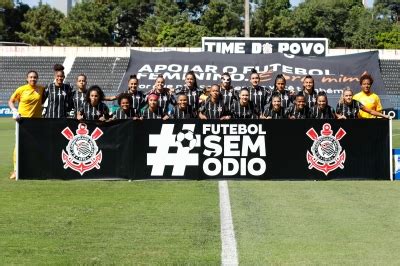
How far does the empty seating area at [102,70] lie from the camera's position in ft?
182

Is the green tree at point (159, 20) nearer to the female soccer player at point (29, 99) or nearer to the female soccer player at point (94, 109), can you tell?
the female soccer player at point (29, 99)

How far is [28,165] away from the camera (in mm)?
14781

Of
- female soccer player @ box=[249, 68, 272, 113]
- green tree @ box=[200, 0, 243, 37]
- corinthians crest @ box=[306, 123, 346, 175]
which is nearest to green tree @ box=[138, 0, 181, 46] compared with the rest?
green tree @ box=[200, 0, 243, 37]

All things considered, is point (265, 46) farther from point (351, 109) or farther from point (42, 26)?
point (42, 26)

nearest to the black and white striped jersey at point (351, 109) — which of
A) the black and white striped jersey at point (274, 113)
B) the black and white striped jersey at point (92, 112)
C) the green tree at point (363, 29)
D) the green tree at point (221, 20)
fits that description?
the black and white striped jersey at point (274, 113)

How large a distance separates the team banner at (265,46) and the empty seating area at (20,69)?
29033 mm

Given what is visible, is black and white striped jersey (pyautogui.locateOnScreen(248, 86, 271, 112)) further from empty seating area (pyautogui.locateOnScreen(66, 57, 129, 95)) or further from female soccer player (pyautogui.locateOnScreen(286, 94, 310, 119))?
empty seating area (pyautogui.locateOnScreen(66, 57, 129, 95))

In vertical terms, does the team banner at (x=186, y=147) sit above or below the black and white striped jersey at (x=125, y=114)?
below

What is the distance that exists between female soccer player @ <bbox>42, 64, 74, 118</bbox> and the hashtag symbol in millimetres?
1708

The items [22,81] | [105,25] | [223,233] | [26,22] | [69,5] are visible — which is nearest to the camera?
[223,233]

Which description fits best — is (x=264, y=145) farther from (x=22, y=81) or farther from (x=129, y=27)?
(x=129, y=27)

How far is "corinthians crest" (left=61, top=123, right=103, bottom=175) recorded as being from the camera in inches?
580

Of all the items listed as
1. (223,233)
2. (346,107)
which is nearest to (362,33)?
(346,107)

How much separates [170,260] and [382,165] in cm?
809
